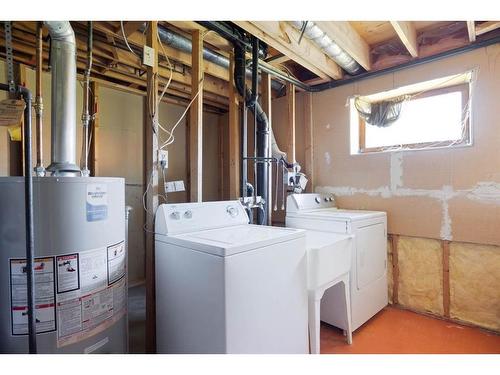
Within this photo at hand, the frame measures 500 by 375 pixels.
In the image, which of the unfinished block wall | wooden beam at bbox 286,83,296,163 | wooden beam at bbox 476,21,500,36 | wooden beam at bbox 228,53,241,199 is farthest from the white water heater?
wooden beam at bbox 476,21,500,36

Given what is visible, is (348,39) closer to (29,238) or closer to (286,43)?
(286,43)

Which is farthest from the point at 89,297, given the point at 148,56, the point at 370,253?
the point at 370,253

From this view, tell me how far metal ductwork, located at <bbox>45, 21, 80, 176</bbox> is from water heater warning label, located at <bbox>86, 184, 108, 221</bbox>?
203 millimetres

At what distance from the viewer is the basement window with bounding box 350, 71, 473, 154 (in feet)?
7.73

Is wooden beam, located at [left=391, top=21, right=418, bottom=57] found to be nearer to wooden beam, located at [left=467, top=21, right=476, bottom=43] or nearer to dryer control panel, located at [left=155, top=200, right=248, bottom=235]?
wooden beam, located at [left=467, top=21, right=476, bottom=43]

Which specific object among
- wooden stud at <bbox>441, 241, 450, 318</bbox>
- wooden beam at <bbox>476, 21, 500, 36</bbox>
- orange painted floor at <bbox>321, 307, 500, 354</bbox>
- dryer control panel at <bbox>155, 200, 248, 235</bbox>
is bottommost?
orange painted floor at <bbox>321, 307, 500, 354</bbox>

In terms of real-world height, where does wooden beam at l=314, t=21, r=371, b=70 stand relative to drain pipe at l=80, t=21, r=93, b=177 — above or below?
above

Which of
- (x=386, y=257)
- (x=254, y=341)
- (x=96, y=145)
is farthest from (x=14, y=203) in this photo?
(x=386, y=257)

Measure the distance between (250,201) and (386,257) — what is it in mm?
1477

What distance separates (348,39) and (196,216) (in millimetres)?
1959

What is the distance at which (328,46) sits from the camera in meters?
2.24

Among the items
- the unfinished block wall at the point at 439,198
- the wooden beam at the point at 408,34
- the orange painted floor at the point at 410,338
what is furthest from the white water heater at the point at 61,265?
the unfinished block wall at the point at 439,198

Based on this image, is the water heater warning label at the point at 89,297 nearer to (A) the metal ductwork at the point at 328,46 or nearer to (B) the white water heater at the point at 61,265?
(B) the white water heater at the point at 61,265

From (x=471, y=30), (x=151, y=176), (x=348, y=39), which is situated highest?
(x=348, y=39)
